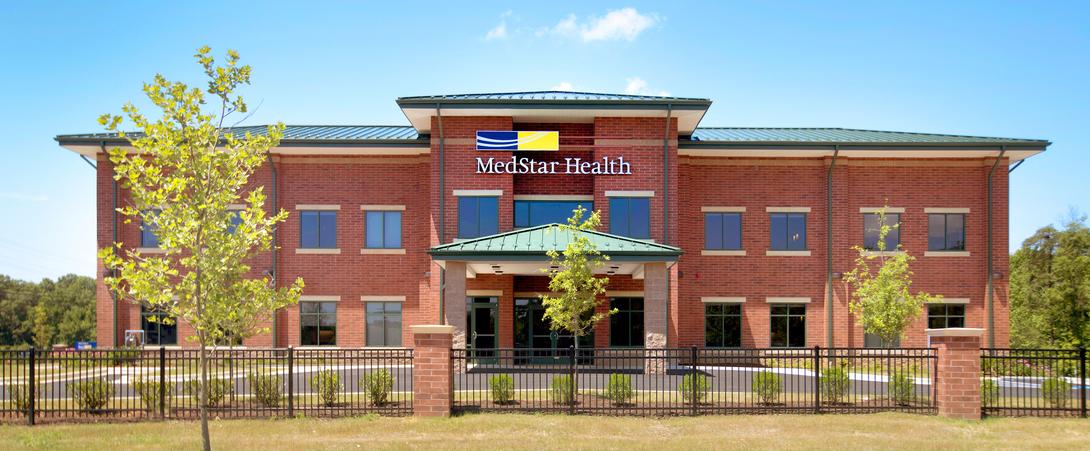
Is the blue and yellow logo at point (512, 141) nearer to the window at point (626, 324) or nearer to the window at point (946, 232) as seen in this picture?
the window at point (626, 324)

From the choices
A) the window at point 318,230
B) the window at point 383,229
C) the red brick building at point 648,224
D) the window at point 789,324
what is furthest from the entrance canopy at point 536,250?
the window at point 789,324

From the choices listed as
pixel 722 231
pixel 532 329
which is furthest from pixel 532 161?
pixel 722 231

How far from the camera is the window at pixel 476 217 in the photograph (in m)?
26.2

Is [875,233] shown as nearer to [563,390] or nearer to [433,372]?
[563,390]

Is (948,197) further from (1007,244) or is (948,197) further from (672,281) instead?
(672,281)

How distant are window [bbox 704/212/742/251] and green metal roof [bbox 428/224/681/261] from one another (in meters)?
5.66

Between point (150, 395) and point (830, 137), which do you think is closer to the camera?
point (150, 395)

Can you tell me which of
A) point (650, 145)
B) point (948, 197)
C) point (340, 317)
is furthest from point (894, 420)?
point (340, 317)

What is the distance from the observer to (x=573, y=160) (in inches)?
1048

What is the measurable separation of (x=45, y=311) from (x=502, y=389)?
76.9 metres

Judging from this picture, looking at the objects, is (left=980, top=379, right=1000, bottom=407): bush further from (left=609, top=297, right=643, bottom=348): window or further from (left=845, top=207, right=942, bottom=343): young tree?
(left=609, top=297, right=643, bottom=348): window

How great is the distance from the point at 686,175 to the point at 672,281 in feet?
14.6

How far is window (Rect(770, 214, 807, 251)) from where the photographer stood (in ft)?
93.2

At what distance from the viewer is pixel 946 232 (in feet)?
93.3
